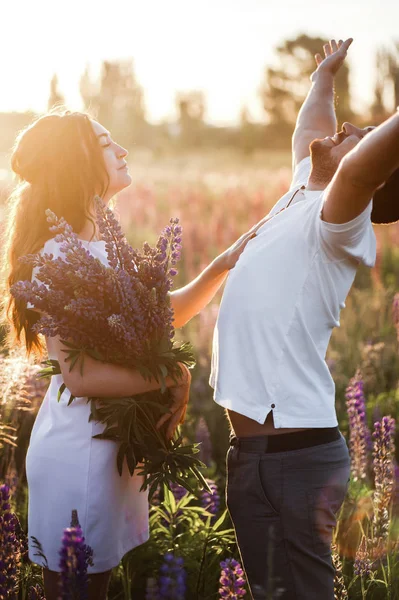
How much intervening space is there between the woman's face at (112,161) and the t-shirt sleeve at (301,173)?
2.21ft

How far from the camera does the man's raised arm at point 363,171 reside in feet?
5.62

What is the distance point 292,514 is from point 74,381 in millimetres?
823

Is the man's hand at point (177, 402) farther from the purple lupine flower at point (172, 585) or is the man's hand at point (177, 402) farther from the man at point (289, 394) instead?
the purple lupine flower at point (172, 585)

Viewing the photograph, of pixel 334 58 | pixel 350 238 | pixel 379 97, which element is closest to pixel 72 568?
pixel 350 238

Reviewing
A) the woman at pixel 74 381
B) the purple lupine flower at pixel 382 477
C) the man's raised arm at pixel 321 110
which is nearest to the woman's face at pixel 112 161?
the woman at pixel 74 381

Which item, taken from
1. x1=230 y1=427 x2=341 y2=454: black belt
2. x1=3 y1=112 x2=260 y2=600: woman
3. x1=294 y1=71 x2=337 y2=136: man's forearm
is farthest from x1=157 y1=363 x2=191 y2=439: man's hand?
x1=294 y1=71 x2=337 y2=136: man's forearm

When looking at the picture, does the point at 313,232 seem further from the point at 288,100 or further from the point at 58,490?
the point at 288,100

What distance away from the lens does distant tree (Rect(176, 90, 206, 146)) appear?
172 feet

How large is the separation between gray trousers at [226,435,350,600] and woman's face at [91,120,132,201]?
4.09ft

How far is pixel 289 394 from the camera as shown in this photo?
2.11 metres

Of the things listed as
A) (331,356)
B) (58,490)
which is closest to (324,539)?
(58,490)

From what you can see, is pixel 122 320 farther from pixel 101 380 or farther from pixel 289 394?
pixel 289 394

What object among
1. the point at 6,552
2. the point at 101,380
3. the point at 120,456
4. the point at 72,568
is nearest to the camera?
the point at 72,568

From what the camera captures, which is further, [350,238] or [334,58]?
[334,58]
